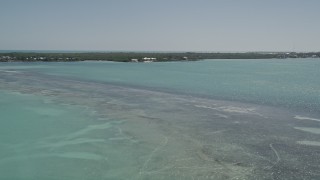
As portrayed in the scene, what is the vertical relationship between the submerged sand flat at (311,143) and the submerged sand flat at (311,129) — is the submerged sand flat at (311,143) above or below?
below

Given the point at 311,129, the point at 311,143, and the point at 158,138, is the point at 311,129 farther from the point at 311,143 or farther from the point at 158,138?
the point at 158,138

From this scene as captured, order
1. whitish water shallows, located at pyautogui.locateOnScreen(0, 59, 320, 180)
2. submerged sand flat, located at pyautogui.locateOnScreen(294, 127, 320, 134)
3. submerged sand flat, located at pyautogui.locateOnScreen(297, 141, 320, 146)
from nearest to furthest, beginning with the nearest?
whitish water shallows, located at pyautogui.locateOnScreen(0, 59, 320, 180) → submerged sand flat, located at pyautogui.locateOnScreen(297, 141, 320, 146) → submerged sand flat, located at pyautogui.locateOnScreen(294, 127, 320, 134)

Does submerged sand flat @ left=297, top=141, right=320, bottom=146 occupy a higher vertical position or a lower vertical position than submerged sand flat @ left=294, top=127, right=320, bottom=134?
lower

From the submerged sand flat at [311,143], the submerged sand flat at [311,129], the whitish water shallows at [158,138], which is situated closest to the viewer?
the whitish water shallows at [158,138]

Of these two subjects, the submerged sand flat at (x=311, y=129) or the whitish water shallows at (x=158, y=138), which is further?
the submerged sand flat at (x=311, y=129)

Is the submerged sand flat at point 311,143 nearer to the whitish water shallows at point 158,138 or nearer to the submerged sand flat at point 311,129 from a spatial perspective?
the whitish water shallows at point 158,138

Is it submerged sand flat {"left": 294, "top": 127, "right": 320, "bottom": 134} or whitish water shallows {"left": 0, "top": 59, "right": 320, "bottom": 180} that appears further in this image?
submerged sand flat {"left": 294, "top": 127, "right": 320, "bottom": 134}

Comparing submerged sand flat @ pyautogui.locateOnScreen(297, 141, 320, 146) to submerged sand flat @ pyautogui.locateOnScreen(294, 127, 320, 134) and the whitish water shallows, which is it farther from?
submerged sand flat @ pyautogui.locateOnScreen(294, 127, 320, 134)

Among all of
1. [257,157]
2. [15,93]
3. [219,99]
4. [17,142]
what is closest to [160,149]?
[257,157]

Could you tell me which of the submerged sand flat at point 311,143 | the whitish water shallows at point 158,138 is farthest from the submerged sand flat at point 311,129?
the submerged sand flat at point 311,143

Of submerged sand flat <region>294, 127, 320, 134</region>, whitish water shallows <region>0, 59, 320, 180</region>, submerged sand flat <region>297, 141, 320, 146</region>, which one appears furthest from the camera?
submerged sand flat <region>294, 127, 320, 134</region>

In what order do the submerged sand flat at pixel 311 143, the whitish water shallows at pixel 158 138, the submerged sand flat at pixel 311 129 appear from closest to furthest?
the whitish water shallows at pixel 158 138 → the submerged sand flat at pixel 311 143 → the submerged sand flat at pixel 311 129

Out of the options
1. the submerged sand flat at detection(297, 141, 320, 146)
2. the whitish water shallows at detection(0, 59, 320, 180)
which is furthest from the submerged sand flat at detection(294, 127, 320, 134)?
the submerged sand flat at detection(297, 141, 320, 146)
